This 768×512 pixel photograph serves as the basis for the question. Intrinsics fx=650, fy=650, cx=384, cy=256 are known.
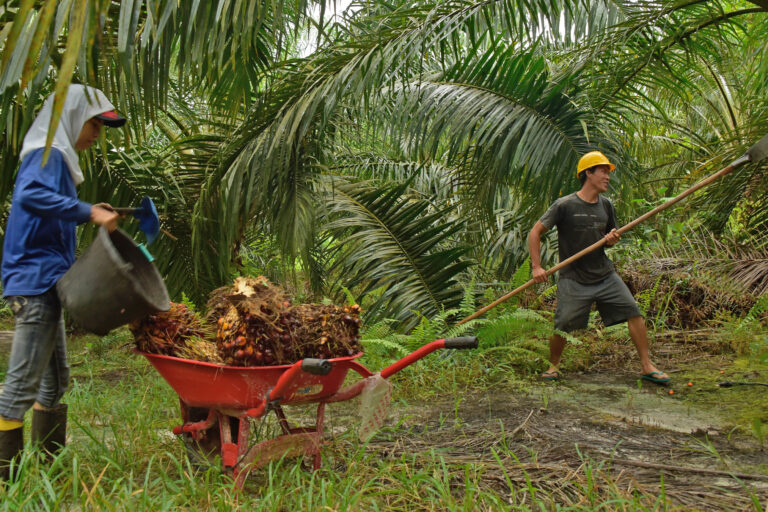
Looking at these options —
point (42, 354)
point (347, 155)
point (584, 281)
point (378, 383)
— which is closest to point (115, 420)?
point (42, 354)

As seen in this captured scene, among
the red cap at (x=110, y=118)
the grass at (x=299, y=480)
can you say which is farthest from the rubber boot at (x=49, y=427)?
the red cap at (x=110, y=118)

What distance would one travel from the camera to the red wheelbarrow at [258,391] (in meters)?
2.87

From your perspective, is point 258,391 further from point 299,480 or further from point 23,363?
point 23,363

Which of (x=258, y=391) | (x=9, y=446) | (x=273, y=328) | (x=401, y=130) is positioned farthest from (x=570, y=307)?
(x=9, y=446)

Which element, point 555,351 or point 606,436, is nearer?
point 606,436

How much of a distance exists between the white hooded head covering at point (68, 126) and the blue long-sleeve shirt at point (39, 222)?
4 cm

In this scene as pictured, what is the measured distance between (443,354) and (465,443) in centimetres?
213

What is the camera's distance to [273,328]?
306 centimetres

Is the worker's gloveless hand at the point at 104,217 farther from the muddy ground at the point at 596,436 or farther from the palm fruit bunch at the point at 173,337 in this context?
the muddy ground at the point at 596,436

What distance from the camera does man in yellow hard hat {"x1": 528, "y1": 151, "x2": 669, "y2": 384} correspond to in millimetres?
5121

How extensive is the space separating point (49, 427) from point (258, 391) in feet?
3.96

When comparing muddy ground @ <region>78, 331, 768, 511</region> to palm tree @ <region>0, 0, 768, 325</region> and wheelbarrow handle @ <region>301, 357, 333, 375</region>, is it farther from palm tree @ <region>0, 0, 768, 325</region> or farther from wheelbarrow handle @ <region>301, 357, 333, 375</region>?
palm tree @ <region>0, 0, 768, 325</region>

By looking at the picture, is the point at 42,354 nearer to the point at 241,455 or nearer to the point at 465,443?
the point at 241,455

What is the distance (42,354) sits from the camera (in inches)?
117
